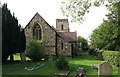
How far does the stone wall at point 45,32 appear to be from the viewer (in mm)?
27408

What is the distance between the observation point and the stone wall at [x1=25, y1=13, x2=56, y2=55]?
27408 millimetres

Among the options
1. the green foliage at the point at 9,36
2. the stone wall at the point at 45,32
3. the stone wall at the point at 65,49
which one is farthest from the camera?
the stone wall at the point at 65,49

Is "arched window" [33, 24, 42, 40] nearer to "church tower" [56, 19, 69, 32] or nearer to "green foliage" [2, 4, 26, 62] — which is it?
"green foliage" [2, 4, 26, 62]

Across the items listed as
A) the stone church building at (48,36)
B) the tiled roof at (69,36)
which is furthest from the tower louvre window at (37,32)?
the tiled roof at (69,36)

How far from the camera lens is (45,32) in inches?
1101

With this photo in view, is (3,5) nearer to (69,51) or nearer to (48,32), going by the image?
(48,32)

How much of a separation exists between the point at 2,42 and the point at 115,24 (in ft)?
50.6

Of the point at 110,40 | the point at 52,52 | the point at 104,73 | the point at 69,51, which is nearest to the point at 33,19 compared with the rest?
the point at 52,52

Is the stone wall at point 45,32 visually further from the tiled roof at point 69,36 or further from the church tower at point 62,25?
the church tower at point 62,25

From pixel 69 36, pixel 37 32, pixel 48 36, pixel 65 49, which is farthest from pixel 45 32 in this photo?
pixel 69 36

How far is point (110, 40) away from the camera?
62.6 feet

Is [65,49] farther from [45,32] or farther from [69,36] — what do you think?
[69,36]

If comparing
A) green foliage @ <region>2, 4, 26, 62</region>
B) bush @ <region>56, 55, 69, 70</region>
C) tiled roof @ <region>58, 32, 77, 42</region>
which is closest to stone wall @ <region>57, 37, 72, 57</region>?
tiled roof @ <region>58, 32, 77, 42</region>

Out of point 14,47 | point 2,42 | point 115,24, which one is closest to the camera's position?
point 115,24
